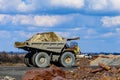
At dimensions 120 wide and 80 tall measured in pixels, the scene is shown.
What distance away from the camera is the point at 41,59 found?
109 ft

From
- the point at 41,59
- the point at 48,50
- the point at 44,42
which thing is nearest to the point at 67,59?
the point at 48,50

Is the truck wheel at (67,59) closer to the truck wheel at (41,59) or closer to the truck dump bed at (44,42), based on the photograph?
the truck dump bed at (44,42)

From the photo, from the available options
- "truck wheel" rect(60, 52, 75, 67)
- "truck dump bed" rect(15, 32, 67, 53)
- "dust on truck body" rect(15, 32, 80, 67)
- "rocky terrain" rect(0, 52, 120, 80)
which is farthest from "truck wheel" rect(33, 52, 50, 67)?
"rocky terrain" rect(0, 52, 120, 80)

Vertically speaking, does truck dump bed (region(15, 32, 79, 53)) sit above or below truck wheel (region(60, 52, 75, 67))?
above

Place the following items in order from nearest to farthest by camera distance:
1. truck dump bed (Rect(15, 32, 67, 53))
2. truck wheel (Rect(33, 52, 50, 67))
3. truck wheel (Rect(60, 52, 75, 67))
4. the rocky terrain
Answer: the rocky terrain → truck dump bed (Rect(15, 32, 67, 53)) → truck wheel (Rect(33, 52, 50, 67)) → truck wheel (Rect(60, 52, 75, 67))

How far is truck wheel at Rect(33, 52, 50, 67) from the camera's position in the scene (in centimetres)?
3278

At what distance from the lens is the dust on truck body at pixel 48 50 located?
32.7m

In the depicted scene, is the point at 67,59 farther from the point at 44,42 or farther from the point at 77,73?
the point at 77,73

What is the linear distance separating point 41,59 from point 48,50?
921mm

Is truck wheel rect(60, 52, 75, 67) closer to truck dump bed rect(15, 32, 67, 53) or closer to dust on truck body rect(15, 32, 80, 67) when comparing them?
dust on truck body rect(15, 32, 80, 67)

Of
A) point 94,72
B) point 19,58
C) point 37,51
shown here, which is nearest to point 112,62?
point 37,51

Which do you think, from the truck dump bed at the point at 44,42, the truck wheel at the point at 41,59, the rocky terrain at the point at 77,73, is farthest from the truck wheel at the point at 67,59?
the rocky terrain at the point at 77,73

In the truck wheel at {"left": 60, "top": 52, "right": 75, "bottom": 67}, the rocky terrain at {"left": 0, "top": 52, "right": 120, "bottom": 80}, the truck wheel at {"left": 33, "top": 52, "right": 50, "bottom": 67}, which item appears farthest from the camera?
the truck wheel at {"left": 60, "top": 52, "right": 75, "bottom": 67}

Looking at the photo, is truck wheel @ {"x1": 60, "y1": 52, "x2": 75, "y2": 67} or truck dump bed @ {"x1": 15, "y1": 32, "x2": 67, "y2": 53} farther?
truck wheel @ {"x1": 60, "y1": 52, "x2": 75, "y2": 67}
